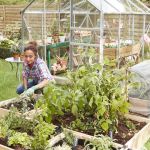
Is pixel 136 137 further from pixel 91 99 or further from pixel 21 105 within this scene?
pixel 21 105

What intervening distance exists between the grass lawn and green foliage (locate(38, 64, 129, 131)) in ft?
8.31

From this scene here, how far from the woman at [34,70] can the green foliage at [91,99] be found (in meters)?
0.97

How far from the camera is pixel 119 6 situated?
7570 mm

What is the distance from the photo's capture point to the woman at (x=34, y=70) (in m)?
4.68

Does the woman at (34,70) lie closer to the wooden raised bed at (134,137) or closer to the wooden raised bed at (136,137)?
the wooden raised bed at (136,137)

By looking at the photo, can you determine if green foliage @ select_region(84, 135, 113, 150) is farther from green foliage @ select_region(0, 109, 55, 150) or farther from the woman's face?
the woman's face

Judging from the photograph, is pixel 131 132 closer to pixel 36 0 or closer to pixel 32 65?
pixel 32 65

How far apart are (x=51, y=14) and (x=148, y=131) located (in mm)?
6091

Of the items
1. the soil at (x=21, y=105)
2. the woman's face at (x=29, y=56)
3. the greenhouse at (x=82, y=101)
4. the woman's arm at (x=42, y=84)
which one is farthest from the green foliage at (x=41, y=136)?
the woman's face at (x=29, y=56)

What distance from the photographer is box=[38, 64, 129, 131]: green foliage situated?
11.3ft

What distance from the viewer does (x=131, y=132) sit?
12.0ft

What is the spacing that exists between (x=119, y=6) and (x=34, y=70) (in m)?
3.49

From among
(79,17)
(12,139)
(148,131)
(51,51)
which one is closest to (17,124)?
(12,139)

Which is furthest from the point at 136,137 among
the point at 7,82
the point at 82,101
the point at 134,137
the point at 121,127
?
the point at 7,82
